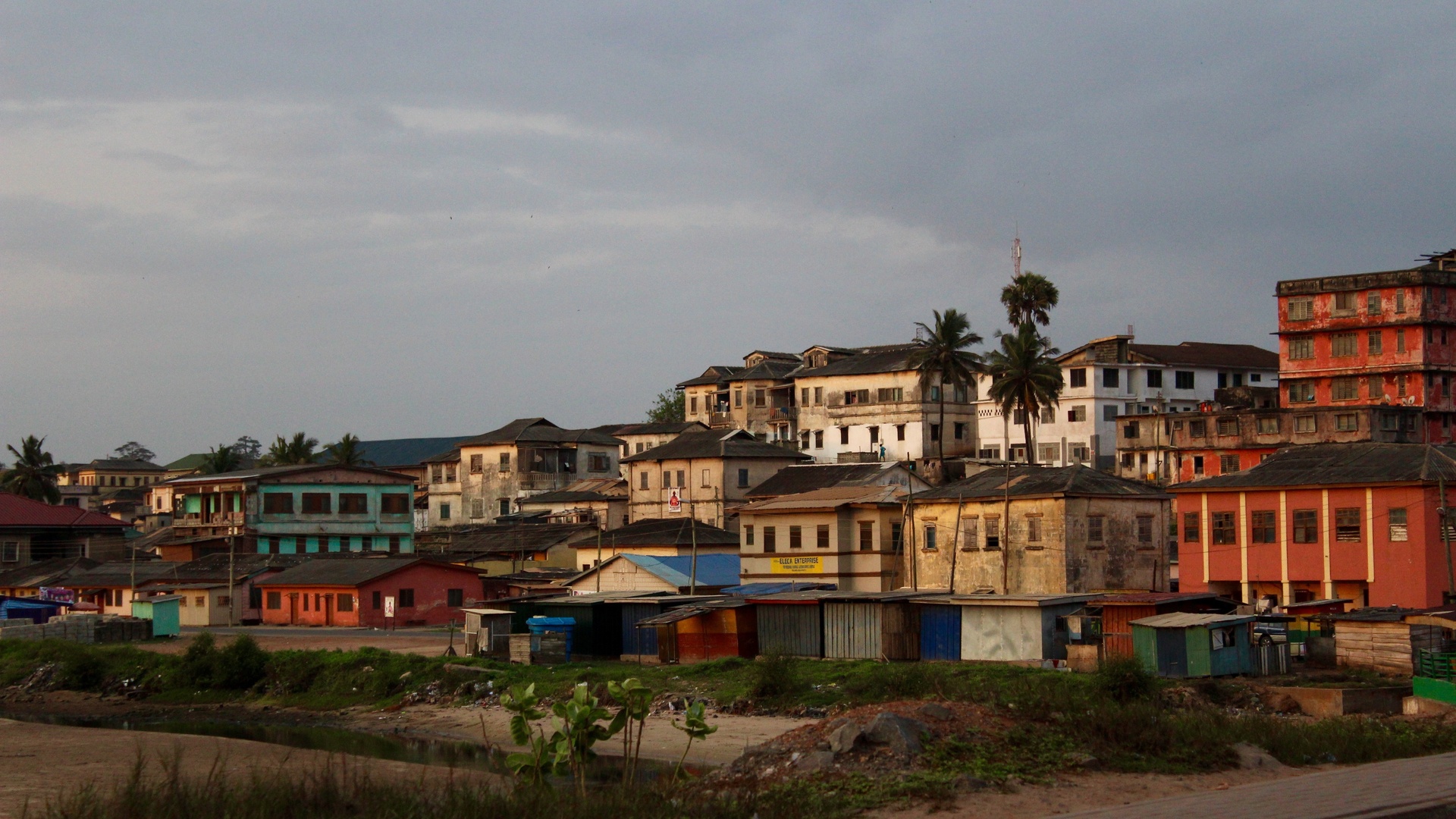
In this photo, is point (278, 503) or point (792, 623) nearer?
point (792, 623)

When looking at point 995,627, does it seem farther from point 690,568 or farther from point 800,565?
point 690,568

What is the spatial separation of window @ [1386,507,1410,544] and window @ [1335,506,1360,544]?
3.85 feet

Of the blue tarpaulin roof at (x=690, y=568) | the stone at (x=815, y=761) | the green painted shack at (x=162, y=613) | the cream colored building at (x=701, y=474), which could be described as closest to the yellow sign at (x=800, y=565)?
the blue tarpaulin roof at (x=690, y=568)

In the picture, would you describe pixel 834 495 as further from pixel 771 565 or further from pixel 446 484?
pixel 446 484

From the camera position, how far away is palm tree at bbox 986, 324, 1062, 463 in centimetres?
8238

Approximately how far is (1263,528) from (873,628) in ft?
54.9

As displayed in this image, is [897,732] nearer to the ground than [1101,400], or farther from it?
nearer to the ground

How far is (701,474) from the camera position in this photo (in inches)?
3423

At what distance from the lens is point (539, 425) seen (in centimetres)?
11044

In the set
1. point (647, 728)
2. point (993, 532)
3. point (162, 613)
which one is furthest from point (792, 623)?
point (162, 613)

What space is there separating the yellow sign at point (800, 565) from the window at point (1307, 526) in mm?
18742

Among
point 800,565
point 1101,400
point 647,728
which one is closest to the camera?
point 647,728

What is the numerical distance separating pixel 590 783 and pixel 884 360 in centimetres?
7069

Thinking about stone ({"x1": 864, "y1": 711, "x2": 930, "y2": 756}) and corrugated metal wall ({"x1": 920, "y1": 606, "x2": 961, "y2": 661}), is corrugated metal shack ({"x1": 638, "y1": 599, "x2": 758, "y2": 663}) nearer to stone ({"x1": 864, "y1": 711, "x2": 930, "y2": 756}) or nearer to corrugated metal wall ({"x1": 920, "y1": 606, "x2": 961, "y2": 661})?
corrugated metal wall ({"x1": 920, "y1": 606, "x2": 961, "y2": 661})
